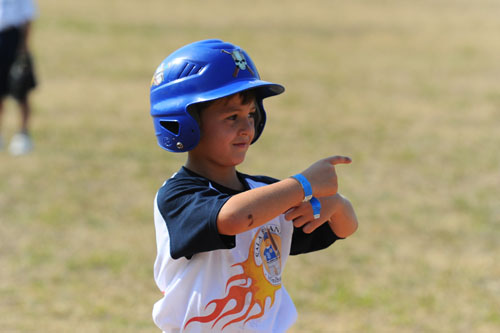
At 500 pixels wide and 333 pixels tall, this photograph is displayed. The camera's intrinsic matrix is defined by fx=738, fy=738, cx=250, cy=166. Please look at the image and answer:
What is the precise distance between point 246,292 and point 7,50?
7147 mm

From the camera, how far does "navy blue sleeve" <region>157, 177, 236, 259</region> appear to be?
2.05 meters

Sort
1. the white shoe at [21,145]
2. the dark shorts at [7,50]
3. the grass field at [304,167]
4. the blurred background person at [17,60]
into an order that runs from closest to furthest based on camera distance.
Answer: the grass field at [304,167], the white shoe at [21,145], the blurred background person at [17,60], the dark shorts at [7,50]

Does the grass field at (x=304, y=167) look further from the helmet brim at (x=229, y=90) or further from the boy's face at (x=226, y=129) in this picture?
the helmet brim at (x=229, y=90)

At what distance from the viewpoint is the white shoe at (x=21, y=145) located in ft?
27.1

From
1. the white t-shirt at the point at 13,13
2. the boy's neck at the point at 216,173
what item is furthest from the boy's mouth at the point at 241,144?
the white t-shirt at the point at 13,13

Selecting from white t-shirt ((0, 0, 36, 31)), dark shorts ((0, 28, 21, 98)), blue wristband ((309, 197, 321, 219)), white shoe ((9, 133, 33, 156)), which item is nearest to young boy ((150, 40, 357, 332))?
blue wristband ((309, 197, 321, 219))

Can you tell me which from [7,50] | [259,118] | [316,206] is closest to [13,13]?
[7,50]

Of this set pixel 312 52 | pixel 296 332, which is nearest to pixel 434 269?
pixel 296 332

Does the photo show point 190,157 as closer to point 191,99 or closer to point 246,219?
point 191,99

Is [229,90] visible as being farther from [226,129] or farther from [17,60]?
[17,60]

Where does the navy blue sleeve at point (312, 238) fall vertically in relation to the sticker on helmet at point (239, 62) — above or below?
below

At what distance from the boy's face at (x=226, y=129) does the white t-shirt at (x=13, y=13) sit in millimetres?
6769

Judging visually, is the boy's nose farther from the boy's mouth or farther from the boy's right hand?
the boy's right hand

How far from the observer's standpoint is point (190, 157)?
2.40 meters
